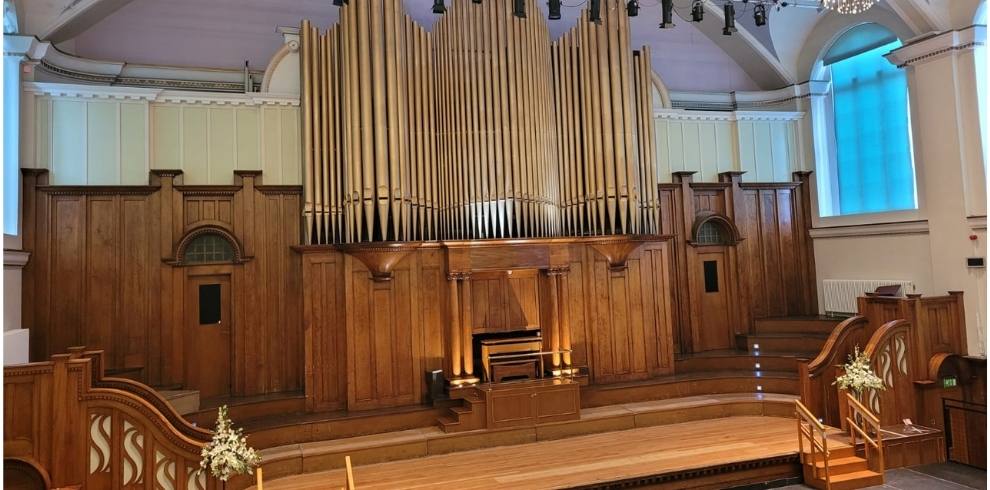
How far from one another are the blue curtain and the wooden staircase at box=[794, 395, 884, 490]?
13.1 feet

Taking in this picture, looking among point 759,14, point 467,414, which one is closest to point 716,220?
point 759,14

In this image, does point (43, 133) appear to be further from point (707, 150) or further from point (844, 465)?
point (844, 465)

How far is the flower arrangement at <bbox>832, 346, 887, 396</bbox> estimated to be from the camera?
6.93 meters

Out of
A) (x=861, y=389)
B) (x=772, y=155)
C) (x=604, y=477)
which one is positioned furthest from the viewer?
(x=772, y=155)

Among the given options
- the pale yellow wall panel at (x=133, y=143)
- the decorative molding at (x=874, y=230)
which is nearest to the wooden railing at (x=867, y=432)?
the decorative molding at (x=874, y=230)

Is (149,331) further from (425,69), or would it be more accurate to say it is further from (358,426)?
(425,69)

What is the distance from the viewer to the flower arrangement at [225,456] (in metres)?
5.27

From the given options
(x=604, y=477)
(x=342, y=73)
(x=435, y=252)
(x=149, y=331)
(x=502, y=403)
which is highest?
(x=342, y=73)

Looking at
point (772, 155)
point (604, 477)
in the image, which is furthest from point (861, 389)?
point (772, 155)

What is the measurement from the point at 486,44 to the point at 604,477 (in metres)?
5.32

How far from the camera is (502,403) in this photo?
736 cm

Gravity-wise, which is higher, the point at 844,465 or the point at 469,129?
the point at 469,129

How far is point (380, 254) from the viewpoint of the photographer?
24.9 ft

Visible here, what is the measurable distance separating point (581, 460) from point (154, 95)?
6556mm
